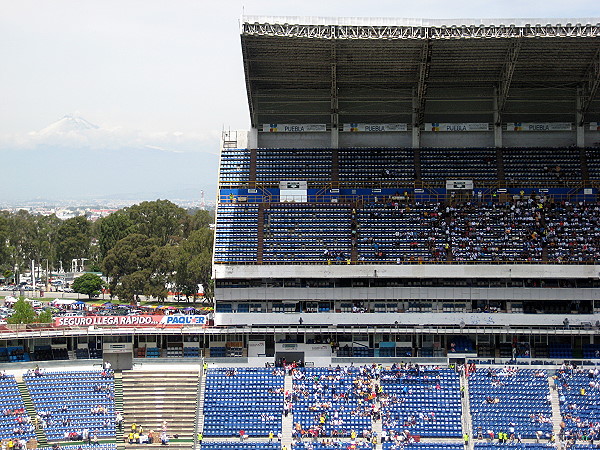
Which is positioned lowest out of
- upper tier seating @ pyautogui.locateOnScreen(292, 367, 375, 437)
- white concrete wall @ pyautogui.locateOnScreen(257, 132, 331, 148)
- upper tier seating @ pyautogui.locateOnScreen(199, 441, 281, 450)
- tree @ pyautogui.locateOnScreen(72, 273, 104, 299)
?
upper tier seating @ pyautogui.locateOnScreen(199, 441, 281, 450)

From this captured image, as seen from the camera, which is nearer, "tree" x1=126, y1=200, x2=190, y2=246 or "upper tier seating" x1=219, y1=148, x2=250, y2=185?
"upper tier seating" x1=219, y1=148, x2=250, y2=185

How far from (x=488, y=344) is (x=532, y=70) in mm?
21657

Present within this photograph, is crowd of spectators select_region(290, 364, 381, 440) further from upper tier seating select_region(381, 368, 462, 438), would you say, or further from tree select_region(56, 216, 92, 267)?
tree select_region(56, 216, 92, 267)

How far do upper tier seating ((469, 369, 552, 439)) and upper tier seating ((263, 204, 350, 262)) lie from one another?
14.2m

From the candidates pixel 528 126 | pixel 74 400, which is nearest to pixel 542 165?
pixel 528 126

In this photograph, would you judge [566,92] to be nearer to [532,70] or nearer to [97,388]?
[532,70]

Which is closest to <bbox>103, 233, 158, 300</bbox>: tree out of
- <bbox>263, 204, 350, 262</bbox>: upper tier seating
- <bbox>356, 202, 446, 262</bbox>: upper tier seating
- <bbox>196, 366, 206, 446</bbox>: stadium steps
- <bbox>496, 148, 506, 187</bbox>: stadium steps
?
<bbox>263, 204, 350, 262</bbox>: upper tier seating

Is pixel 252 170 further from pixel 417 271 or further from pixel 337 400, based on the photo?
pixel 337 400

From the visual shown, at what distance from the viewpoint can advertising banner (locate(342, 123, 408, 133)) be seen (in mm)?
71938

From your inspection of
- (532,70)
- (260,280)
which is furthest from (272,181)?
(532,70)

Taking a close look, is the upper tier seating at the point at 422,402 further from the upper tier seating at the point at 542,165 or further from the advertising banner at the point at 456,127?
the advertising banner at the point at 456,127

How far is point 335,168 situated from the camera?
70000 mm

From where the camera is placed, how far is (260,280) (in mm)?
65250

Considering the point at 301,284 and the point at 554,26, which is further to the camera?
the point at 301,284
